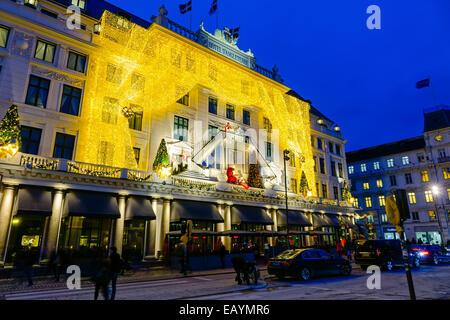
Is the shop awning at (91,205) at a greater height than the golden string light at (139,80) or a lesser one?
lesser

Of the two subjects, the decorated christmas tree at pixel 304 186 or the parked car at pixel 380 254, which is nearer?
the parked car at pixel 380 254

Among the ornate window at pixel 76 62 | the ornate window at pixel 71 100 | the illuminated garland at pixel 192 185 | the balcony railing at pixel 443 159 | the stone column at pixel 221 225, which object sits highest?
the ornate window at pixel 76 62

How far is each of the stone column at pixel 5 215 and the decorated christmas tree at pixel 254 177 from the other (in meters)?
20.6

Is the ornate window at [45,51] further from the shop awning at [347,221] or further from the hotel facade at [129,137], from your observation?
the shop awning at [347,221]

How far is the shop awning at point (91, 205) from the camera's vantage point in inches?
735

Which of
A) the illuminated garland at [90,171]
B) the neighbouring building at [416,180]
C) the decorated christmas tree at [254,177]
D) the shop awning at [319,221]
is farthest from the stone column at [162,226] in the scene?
the neighbouring building at [416,180]

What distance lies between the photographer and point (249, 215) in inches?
1121

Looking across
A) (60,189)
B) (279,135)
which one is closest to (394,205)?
(60,189)

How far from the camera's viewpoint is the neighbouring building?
48156 millimetres

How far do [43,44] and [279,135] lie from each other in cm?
2615

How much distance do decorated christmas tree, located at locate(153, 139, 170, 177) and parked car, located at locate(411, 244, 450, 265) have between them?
21.0m

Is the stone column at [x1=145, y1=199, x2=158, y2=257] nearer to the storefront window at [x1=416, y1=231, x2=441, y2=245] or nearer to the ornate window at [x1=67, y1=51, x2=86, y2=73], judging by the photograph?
the ornate window at [x1=67, y1=51, x2=86, y2=73]

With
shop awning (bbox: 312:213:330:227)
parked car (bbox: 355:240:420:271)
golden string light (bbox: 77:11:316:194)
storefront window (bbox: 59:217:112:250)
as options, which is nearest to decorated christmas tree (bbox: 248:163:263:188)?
golden string light (bbox: 77:11:316:194)
